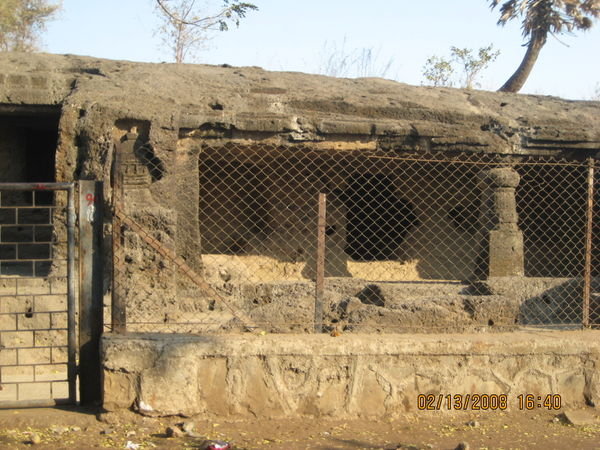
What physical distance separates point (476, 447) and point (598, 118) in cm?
732

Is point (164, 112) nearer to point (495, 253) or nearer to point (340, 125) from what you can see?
point (340, 125)

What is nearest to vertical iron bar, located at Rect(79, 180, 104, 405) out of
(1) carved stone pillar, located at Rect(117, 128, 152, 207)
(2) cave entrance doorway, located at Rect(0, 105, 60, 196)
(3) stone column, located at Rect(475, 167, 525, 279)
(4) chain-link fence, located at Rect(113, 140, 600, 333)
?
(4) chain-link fence, located at Rect(113, 140, 600, 333)

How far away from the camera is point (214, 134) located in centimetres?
830

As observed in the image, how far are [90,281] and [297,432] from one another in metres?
1.64

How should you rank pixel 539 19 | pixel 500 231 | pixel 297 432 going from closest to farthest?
1. pixel 297 432
2. pixel 500 231
3. pixel 539 19

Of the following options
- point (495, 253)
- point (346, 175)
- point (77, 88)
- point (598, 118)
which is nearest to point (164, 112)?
point (77, 88)

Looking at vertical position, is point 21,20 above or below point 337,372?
above

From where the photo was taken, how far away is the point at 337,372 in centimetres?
439

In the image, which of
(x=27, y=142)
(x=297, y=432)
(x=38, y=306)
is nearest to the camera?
(x=297, y=432)

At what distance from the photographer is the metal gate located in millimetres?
4301
